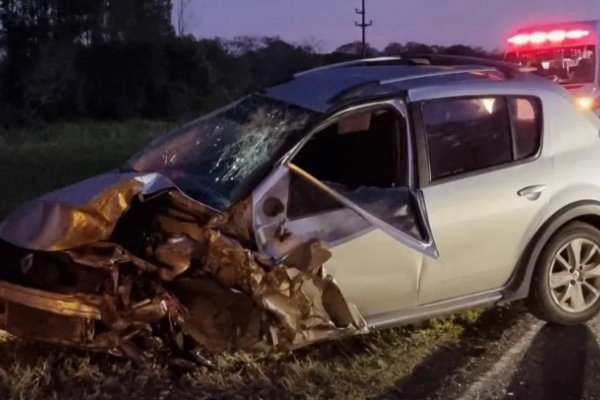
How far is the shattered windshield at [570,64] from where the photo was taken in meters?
14.2

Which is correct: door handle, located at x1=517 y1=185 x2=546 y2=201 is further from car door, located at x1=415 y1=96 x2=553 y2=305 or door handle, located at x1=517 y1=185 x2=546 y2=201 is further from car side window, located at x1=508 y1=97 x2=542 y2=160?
car side window, located at x1=508 y1=97 x2=542 y2=160

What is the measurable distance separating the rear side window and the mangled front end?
1.04 meters

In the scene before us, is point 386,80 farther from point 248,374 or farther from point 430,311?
point 248,374

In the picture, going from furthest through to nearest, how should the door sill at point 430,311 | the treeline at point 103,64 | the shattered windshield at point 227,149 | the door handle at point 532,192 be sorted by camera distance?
the treeline at point 103,64, the door handle at point 532,192, the door sill at point 430,311, the shattered windshield at point 227,149

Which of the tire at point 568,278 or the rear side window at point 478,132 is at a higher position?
the rear side window at point 478,132

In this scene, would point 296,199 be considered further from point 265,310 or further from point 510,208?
point 510,208

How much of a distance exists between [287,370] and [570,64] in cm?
1054

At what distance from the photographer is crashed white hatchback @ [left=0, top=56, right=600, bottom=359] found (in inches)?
190

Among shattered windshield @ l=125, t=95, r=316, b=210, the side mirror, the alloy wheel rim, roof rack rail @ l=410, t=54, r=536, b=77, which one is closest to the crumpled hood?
shattered windshield @ l=125, t=95, r=316, b=210

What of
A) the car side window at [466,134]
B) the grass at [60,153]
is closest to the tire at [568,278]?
the car side window at [466,134]

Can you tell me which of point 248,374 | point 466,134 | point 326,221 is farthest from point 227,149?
point 466,134

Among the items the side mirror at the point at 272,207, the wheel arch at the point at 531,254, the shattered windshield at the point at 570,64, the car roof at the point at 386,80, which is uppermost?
the car roof at the point at 386,80

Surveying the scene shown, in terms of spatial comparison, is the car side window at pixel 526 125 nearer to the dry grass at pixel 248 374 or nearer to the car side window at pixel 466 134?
the car side window at pixel 466 134

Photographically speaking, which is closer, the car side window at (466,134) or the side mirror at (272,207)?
the side mirror at (272,207)
